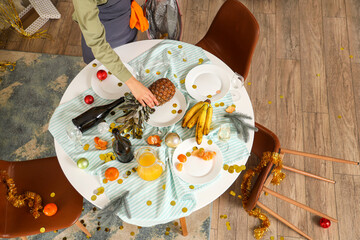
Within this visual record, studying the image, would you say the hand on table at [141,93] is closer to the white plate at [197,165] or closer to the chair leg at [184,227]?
the white plate at [197,165]

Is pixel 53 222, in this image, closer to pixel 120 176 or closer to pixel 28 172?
pixel 28 172

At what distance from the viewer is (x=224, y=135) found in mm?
1629

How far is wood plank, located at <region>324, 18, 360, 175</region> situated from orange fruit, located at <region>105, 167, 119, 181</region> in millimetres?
1786

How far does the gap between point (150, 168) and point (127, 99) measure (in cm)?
42

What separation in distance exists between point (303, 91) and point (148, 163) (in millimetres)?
1833

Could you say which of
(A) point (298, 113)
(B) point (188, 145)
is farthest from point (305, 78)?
(B) point (188, 145)

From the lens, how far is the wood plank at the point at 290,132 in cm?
229

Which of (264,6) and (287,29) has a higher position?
(264,6)

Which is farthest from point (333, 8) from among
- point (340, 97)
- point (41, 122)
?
point (41, 122)

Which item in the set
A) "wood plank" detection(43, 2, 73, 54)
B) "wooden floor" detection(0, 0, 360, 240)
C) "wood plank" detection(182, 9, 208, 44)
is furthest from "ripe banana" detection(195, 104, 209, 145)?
"wood plank" detection(43, 2, 73, 54)

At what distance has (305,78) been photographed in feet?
9.26

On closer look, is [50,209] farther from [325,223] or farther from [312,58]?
[312,58]

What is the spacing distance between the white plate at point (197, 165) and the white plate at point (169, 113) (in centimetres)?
16

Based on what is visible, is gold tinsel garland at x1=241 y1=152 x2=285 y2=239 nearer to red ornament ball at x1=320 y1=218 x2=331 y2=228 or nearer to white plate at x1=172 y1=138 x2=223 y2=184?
white plate at x1=172 y1=138 x2=223 y2=184
